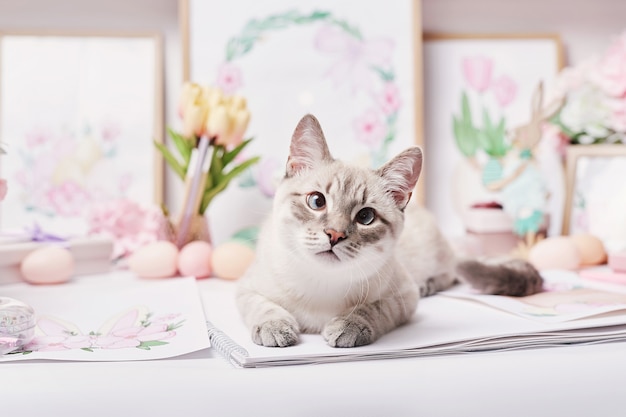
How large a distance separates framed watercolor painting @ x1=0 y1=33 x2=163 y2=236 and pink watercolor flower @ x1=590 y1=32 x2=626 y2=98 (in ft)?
4.03

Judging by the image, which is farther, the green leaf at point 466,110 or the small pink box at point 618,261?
the green leaf at point 466,110

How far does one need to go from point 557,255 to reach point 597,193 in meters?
0.31

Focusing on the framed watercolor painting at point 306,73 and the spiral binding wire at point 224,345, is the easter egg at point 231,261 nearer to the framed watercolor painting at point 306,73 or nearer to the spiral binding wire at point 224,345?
the framed watercolor painting at point 306,73

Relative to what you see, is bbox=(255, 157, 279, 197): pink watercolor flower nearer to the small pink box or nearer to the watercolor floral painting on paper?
the watercolor floral painting on paper

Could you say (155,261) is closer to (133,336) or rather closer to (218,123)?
(218,123)

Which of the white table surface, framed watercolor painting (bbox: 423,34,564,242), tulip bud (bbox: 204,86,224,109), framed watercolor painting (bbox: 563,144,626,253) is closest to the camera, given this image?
the white table surface

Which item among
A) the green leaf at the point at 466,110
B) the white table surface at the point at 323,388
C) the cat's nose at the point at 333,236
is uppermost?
the green leaf at the point at 466,110

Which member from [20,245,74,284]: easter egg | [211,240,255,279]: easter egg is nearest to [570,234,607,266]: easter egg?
[211,240,255,279]: easter egg

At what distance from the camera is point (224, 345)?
89 cm

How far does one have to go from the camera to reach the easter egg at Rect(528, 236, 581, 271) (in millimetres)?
1506

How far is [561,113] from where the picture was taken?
1.77 meters

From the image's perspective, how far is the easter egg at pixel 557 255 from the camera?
4.94 feet

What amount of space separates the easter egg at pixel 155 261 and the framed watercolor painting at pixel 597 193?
3.61 ft

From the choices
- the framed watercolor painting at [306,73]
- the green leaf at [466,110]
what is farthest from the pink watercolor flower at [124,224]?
the green leaf at [466,110]
